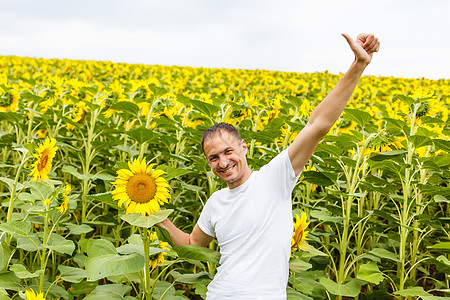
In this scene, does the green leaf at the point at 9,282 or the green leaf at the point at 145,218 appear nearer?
the green leaf at the point at 145,218

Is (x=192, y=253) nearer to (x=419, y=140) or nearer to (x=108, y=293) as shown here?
(x=108, y=293)

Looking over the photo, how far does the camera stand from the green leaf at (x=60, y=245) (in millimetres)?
1960

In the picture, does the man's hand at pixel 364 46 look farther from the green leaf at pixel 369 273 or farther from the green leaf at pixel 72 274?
the green leaf at pixel 72 274

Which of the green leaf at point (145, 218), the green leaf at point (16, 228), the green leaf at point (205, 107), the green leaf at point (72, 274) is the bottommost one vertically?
the green leaf at point (72, 274)

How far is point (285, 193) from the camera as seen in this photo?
1989 mm

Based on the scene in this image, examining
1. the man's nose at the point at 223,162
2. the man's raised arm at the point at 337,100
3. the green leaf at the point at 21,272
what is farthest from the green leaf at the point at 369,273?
the green leaf at the point at 21,272

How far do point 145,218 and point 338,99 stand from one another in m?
0.91

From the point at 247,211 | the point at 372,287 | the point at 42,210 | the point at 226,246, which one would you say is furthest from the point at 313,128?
the point at 372,287

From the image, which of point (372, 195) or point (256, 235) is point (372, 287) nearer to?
point (372, 195)

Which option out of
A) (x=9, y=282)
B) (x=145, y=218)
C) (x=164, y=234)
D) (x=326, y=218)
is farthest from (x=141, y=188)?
(x=326, y=218)

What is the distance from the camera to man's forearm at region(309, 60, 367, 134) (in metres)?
1.79

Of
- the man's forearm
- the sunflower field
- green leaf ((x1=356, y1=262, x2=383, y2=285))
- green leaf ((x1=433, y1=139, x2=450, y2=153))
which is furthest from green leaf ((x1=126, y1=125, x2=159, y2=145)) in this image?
green leaf ((x1=433, y1=139, x2=450, y2=153))

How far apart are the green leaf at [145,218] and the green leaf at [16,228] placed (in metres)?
0.56

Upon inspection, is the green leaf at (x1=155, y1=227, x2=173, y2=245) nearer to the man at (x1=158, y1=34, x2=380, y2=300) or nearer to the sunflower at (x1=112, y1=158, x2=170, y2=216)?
the man at (x1=158, y1=34, x2=380, y2=300)
